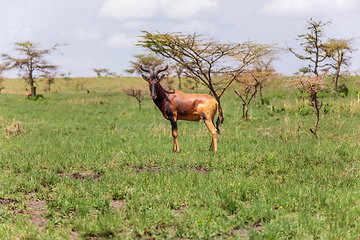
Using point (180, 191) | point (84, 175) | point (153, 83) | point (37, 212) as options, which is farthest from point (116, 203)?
point (153, 83)

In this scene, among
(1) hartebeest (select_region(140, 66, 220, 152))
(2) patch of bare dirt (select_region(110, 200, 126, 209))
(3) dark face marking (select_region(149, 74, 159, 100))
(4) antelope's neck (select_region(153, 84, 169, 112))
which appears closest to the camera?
(2) patch of bare dirt (select_region(110, 200, 126, 209))

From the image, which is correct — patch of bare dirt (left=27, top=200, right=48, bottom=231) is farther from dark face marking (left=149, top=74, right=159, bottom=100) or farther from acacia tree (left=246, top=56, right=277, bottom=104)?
acacia tree (left=246, top=56, right=277, bottom=104)

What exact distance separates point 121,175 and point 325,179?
14.4 ft

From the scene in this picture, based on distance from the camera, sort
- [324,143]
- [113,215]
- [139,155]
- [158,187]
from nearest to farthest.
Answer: [113,215], [158,187], [139,155], [324,143]

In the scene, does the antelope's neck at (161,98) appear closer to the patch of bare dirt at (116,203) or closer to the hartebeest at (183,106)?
the hartebeest at (183,106)

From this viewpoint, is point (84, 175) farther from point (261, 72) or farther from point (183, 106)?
point (261, 72)

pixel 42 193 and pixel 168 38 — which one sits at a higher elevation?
pixel 168 38

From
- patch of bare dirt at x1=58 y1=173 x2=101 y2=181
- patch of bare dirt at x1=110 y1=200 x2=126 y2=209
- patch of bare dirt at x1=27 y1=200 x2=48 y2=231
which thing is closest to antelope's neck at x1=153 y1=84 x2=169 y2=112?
patch of bare dirt at x1=58 y1=173 x2=101 y2=181

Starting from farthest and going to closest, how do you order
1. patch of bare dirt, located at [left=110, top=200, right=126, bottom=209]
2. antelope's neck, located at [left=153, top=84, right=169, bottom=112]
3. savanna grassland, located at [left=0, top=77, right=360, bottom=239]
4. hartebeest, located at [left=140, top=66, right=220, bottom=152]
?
hartebeest, located at [left=140, top=66, right=220, bottom=152]
antelope's neck, located at [left=153, top=84, right=169, bottom=112]
patch of bare dirt, located at [left=110, top=200, right=126, bottom=209]
savanna grassland, located at [left=0, top=77, right=360, bottom=239]

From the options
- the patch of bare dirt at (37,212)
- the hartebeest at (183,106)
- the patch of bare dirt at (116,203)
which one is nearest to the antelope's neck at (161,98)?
the hartebeest at (183,106)

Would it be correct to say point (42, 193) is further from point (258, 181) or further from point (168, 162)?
point (258, 181)

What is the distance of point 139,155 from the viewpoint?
9.73 metres

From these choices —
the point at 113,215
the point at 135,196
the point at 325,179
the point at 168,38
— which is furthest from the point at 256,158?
the point at 168,38

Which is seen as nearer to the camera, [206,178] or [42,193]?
[42,193]
